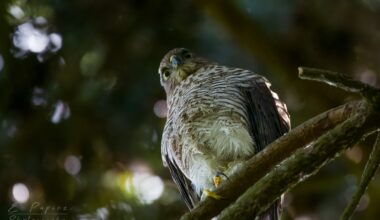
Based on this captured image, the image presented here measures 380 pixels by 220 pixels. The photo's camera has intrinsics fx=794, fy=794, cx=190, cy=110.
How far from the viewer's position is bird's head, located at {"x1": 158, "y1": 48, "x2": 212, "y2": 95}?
6742 mm

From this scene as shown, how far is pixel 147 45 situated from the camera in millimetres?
8727

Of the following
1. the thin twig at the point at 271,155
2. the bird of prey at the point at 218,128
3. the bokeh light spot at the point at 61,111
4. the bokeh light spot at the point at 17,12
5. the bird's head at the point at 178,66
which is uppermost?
the bokeh light spot at the point at 17,12

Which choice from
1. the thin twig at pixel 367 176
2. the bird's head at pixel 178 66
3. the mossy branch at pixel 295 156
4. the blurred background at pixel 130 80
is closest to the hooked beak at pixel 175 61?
the bird's head at pixel 178 66

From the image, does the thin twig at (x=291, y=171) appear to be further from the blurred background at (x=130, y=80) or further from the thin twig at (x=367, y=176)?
the blurred background at (x=130, y=80)

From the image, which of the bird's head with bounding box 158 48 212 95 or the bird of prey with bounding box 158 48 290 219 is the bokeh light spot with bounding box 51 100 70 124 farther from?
the bird of prey with bounding box 158 48 290 219

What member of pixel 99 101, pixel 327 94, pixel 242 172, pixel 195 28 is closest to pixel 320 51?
pixel 327 94

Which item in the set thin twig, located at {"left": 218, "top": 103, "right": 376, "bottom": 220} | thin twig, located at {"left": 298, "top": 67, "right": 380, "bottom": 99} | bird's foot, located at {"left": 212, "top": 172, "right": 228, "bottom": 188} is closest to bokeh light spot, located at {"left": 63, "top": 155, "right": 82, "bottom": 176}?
bird's foot, located at {"left": 212, "top": 172, "right": 228, "bottom": 188}

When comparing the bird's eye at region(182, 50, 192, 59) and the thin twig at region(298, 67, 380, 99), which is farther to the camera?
the bird's eye at region(182, 50, 192, 59)

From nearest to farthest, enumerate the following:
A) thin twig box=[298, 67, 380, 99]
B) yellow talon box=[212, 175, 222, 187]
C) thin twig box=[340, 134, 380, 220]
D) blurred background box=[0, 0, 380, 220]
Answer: thin twig box=[298, 67, 380, 99]
thin twig box=[340, 134, 380, 220]
yellow talon box=[212, 175, 222, 187]
blurred background box=[0, 0, 380, 220]

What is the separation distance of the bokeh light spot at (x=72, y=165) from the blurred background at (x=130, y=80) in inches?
0.9

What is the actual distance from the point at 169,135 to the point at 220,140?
0.52 meters

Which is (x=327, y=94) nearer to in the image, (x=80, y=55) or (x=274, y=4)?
(x=274, y=4)

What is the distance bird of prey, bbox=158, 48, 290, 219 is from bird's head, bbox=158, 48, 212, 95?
64 cm

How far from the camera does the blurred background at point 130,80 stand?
7918 mm
